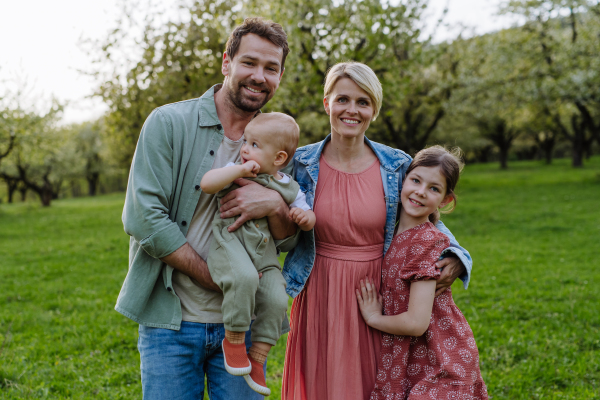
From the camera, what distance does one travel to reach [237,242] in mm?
2312

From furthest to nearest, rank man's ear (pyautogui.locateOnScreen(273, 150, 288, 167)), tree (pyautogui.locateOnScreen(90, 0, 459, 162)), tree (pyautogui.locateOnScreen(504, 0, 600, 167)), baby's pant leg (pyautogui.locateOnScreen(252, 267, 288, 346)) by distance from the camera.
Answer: tree (pyautogui.locateOnScreen(504, 0, 600, 167))
tree (pyautogui.locateOnScreen(90, 0, 459, 162))
man's ear (pyautogui.locateOnScreen(273, 150, 288, 167))
baby's pant leg (pyautogui.locateOnScreen(252, 267, 288, 346))

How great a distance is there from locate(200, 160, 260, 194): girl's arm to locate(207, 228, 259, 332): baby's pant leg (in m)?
0.28

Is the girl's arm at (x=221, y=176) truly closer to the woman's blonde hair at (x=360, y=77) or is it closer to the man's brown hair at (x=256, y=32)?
the man's brown hair at (x=256, y=32)

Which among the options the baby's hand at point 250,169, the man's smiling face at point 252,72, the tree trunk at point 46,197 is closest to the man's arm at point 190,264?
the baby's hand at point 250,169

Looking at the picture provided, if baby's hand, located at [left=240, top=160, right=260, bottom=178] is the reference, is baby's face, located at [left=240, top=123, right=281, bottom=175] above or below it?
above

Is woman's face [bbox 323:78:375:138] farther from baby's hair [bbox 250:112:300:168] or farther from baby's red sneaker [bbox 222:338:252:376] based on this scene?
baby's red sneaker [bbox 222:338:252:376]

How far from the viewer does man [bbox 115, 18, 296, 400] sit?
7.33 feet

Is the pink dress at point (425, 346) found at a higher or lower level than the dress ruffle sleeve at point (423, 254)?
lower

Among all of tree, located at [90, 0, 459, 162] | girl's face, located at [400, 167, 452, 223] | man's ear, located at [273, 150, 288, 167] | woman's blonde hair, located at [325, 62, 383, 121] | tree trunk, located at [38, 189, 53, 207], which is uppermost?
tree, located at [90, 0, 459, 162]

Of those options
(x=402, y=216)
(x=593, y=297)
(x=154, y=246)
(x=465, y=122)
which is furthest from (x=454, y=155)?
(x=465, y=122)

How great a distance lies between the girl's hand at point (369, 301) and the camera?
273 cm

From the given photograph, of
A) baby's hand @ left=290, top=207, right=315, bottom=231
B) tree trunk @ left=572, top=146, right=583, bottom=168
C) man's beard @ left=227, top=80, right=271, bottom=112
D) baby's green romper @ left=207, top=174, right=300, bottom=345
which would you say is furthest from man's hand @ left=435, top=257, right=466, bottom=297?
tree trunk @ left=572, top=146, right=583, bottom=168

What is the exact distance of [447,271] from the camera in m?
2.65

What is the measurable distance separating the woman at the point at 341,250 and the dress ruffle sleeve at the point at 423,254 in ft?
0.52
